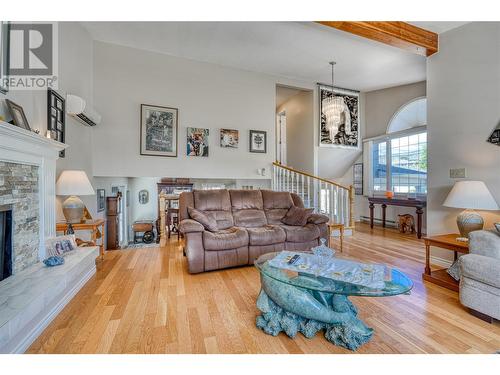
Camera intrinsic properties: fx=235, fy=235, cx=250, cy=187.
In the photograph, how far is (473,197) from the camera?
8.24ft

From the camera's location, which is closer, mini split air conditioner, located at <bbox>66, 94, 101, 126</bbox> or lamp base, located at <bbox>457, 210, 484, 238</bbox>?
lamp base, located at <bbox>457, 210, 484, 238</bbox>

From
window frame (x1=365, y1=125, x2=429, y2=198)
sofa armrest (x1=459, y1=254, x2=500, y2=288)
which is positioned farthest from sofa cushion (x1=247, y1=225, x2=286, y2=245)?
window frame (x1=365, y1=125, x2=429, y2=198)

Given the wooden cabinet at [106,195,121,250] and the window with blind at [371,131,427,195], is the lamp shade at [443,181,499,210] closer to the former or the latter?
the window with blind at [371,131,427,195]

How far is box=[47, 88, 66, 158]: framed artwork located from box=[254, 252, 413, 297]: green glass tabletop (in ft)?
9.53

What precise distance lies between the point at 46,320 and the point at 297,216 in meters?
3.04

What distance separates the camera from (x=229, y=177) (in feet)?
16.9

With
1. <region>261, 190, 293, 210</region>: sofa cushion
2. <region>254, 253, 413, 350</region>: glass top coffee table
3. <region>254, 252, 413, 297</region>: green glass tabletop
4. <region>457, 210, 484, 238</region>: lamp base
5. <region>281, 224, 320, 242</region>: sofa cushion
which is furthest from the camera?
<region>261, 190, 293, 210</region>: sofa cushion

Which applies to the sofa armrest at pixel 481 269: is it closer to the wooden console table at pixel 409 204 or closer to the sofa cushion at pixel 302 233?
the sofa cushion at pixel 302 233

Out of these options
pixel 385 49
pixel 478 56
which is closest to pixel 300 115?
pixel 385 49

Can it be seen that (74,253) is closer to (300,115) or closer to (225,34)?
(225,34)

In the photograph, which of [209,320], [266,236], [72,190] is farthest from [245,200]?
[72,190]

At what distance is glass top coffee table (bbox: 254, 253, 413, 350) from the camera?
60.0 inches

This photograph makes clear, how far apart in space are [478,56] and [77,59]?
5305mm

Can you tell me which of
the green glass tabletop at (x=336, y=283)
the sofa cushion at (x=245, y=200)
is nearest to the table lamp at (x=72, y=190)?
the sofa cushion at (x=245, y=200)
